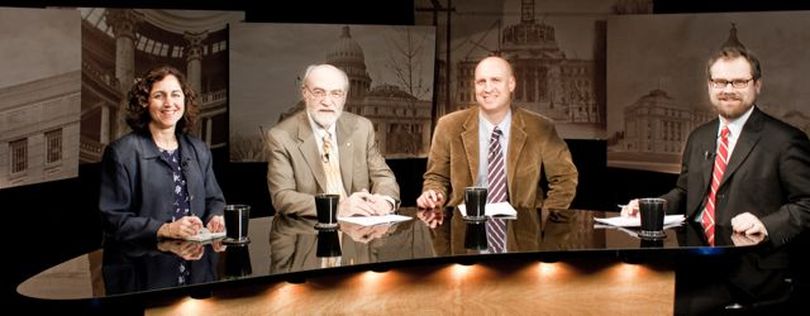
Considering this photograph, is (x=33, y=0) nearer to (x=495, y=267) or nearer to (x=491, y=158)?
(x=491, y=158)

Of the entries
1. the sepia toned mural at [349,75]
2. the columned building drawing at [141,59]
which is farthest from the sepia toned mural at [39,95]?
the sepia toned mural at [349,75]

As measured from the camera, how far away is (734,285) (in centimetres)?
320

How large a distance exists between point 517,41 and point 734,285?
12.2 feet

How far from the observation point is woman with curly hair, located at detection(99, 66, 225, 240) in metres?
3.72

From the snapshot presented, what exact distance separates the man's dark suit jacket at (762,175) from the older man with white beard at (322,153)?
50.3 inches

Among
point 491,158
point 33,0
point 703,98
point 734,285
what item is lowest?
point 734,285

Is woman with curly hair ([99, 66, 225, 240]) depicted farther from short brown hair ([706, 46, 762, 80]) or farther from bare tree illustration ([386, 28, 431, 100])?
bare tree illustration ([386, 28, 431, 100])

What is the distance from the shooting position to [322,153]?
456 centimetres

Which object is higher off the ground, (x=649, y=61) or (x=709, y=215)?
(x=649, y=61)

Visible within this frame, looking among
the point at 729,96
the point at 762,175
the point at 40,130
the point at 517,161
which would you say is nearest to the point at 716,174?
the point at 762,175

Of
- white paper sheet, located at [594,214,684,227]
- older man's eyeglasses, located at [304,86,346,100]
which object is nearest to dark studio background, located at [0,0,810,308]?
older man's eyeglasses, located at [304,86,346,100]

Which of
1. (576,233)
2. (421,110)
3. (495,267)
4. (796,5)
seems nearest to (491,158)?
(576,233)

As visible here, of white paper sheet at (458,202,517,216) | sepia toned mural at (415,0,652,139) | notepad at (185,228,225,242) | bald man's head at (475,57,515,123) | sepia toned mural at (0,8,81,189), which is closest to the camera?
notepad at (185,228,225,242)

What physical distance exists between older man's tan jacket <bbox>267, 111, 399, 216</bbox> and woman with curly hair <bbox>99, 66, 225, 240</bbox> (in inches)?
14.9
